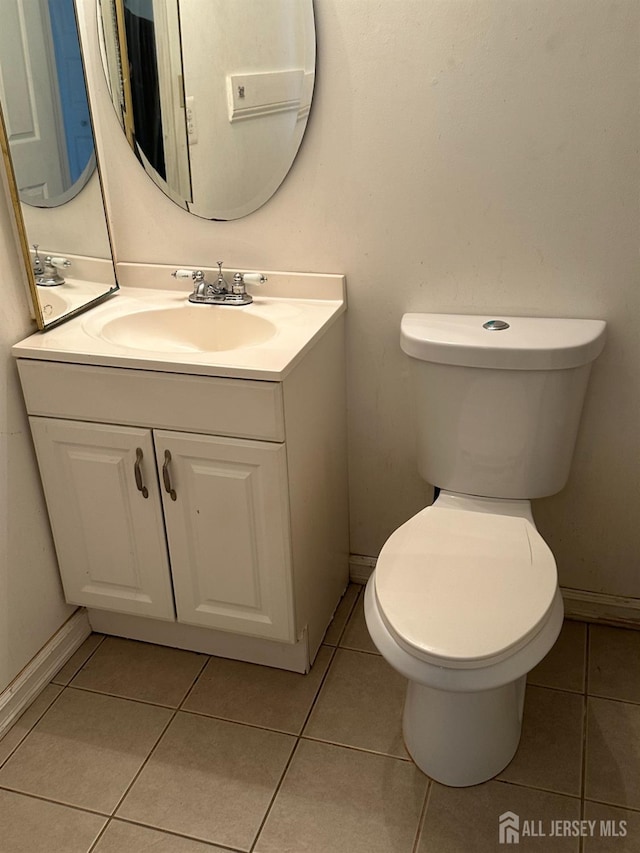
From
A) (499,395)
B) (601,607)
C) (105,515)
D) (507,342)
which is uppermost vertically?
(507,342)

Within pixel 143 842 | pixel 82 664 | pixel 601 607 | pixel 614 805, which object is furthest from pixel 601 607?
pixel 82 664

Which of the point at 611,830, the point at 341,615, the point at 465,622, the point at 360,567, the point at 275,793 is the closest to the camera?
the point at 465,622

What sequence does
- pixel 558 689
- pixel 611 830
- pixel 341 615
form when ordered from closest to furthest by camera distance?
pixel 611 830 → pixel 558 689 → pixel 341 615

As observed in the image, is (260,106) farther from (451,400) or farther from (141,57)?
(451,400)

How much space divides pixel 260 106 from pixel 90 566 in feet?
3.72

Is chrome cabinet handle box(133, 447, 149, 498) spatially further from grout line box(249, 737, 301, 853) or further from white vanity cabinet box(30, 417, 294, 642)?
grout line box(249, 737, 301, 853)

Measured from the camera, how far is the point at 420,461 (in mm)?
1797

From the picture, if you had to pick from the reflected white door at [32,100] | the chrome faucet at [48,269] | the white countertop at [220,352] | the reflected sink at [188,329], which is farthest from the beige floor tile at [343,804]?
the reflected white door at [32,100]

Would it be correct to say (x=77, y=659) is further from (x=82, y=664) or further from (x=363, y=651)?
(x=363, y=651)

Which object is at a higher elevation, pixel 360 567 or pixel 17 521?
pixel 17 521

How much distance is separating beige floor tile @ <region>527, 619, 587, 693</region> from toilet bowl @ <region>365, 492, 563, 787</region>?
20 centimetres

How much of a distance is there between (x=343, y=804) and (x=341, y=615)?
0.57 m

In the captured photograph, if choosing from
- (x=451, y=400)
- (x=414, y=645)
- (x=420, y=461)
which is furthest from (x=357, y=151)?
(x=414, y=645)

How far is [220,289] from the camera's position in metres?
1.85
